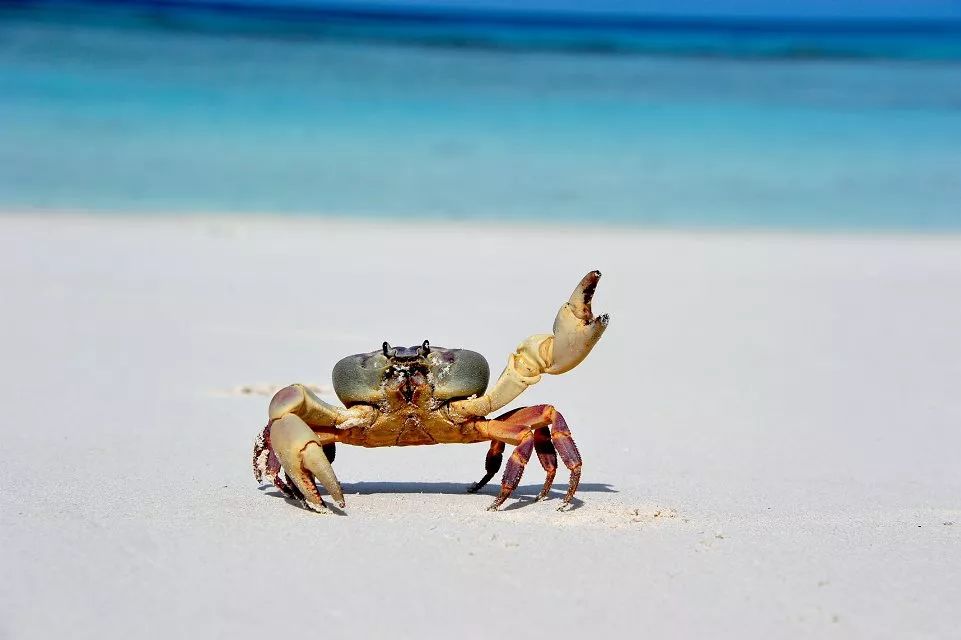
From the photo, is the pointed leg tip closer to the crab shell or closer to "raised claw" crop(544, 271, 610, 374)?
the crab shell

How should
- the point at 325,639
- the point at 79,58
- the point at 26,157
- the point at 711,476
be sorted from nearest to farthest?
1. the point at 325,639
2. the point at 711,476
3. the point at 26,157
4. the point at 79,58

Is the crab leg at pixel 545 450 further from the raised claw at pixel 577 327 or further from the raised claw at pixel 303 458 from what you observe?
the raised claw at pixel 303 458

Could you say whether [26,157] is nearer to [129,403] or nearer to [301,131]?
[301,131]

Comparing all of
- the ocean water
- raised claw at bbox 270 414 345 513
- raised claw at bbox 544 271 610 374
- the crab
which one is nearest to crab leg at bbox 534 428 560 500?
the crab

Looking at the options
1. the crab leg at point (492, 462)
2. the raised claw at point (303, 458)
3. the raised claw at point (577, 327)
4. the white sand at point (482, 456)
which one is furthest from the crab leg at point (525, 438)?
the raised claw at point (303, 458)

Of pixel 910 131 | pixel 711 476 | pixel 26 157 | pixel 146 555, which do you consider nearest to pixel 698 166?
pixel 910 131

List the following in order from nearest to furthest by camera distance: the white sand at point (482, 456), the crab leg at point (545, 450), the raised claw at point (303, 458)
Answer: the white sand at point (482, 456) < the raised claw at point (303, 458) < the crab leg at point (545, 450)
